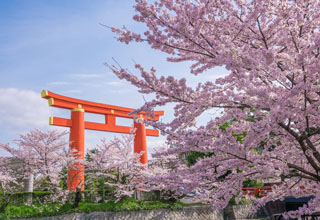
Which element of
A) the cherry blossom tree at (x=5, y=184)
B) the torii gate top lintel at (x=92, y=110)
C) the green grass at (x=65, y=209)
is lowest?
the green grass at (x=65, y=209)

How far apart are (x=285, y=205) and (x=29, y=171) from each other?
14322mm

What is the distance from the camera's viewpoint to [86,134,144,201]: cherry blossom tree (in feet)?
42.4

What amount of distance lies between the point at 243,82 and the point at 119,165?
10.6 m

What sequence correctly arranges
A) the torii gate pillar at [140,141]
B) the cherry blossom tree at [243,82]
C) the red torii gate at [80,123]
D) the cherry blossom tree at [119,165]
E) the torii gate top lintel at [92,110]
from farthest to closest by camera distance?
the torii gate pillar at [140,141] < the torii gate top lintel at [92,110] < the red torii gate at [80,123] < the cherry blossom tree at [119,165] < the cherry blossom tree at [243,82]

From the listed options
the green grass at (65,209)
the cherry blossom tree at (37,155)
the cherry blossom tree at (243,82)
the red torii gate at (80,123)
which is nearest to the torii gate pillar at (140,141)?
the red torii gate at (80,123)

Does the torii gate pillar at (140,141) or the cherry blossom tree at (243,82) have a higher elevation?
the torii gate pillar at (140,141)

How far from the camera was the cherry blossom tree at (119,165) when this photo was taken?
42.4 ft

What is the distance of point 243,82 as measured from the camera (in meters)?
3.47

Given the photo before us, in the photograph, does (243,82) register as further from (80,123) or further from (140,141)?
(140,141)

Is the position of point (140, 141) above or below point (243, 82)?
above

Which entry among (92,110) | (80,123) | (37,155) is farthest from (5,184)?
(92,110)

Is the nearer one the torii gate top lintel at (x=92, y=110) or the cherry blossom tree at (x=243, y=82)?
the cherry blossom tree at (x=243, y=82)

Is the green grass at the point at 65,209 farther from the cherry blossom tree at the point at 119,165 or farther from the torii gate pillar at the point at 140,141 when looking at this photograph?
the torii gate pillar at the point at 140,141

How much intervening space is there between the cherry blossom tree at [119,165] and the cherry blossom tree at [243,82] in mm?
8753
